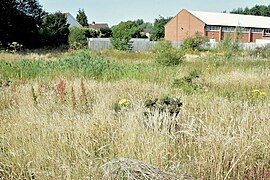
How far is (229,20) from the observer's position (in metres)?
56.0

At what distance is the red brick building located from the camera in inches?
2064

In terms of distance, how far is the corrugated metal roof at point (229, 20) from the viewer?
53406 millimetres

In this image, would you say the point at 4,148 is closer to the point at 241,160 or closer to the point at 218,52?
the point at 241,160

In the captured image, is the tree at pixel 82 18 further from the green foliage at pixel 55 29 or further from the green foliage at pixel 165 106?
the green foliage at pixel 165 106

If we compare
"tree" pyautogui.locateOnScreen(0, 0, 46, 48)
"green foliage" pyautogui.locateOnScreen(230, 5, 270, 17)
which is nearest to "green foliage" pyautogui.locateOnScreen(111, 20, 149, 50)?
"tree" pyautogui.locateOnScreen(0, 0, 46, 48)

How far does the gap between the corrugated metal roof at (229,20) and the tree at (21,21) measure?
2807 cm

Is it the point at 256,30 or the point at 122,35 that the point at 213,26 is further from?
the point at 122,35

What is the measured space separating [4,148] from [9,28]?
1136 inches

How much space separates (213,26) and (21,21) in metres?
31.9

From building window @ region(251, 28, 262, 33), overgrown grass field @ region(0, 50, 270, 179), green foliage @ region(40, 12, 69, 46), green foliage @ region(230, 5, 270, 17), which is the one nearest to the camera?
overgrown grass field @ region(0, 50, 270, 179)

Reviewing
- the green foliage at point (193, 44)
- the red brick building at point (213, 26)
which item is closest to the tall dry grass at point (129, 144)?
the green foliage at point (193, 44)

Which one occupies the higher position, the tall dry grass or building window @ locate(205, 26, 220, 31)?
building window @ locate(205, 26, 220, 31)

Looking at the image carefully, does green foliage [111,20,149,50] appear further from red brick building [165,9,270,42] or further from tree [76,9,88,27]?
tree [76,9,88,27]

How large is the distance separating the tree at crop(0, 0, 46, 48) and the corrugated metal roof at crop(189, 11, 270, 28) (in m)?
28.1
